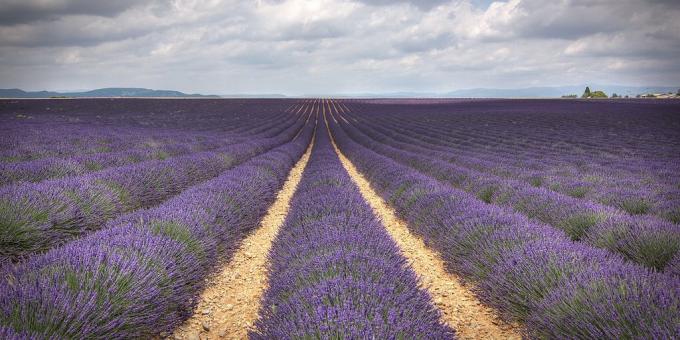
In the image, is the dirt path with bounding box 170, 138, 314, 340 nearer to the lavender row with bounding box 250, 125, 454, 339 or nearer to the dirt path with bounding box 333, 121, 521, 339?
the lavender row with bounding box 250, 125, 454, 339

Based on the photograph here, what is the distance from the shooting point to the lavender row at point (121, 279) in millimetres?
1724

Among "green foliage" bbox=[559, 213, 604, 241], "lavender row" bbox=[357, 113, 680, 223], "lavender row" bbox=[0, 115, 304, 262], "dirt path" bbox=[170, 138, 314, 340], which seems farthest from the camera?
"lavender row" bbox=[357, 113, 680, 223]

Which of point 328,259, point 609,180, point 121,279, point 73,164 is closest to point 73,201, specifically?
point 121,279

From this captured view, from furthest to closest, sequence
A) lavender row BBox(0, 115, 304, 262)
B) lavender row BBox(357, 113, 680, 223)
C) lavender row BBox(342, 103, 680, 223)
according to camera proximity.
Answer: lavender row BBox(342, 103, 680, 223)
lavender row BBox(357, 113, 680, 223)
lavender row BBox(0, 115, 304, 262)

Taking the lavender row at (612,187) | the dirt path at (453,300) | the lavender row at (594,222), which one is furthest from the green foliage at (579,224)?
the dirt path at (453,300)

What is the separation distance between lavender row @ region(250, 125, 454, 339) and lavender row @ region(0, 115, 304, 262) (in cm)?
230

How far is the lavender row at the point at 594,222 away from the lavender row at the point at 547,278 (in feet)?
1.28

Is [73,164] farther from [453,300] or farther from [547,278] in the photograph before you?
[547,278]

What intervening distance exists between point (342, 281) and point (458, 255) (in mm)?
2345

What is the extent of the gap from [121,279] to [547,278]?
3045mm

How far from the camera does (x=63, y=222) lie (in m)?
3.69

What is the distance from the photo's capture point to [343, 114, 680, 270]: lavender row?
10.5 feet

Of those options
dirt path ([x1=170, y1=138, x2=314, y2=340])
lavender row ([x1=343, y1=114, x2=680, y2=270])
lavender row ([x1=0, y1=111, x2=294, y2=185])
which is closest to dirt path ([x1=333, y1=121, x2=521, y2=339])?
lavender row ([x1=343, y1=114, x2=680, y2=270])

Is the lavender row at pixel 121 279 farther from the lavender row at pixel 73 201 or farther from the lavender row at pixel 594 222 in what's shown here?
the lavender row at pixel 594 222
